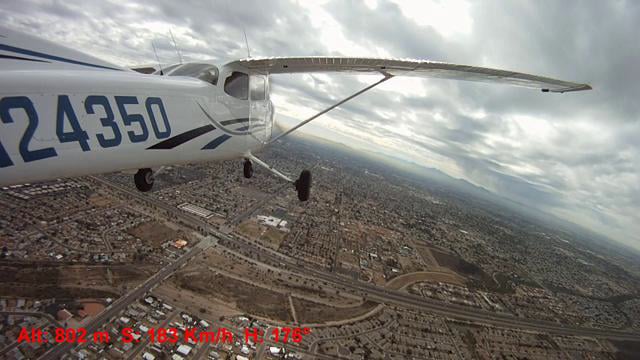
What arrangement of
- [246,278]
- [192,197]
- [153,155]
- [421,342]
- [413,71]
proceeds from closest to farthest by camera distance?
[153,155]
[413,71]
[421,342]
[246,278]
[192,197]

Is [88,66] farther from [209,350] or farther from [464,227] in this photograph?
[464,227]

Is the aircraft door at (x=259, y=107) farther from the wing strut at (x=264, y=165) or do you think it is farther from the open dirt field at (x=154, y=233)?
the open dirt field at (x=154, y=233)

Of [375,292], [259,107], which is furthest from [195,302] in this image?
[259,107]

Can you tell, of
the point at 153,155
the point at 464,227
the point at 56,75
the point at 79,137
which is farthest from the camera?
A: the point at 464,227

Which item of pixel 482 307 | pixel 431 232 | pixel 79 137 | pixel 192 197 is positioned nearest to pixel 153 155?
pixel 79 137

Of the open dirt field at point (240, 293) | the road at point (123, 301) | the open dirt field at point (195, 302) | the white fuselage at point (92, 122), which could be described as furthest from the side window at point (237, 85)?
the open dirt field at point (240, 293)

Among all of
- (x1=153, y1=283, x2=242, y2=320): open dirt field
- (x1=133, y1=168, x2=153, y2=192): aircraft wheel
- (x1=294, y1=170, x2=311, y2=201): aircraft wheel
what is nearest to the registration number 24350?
(x1=133, y1=168, x2=153, y2=192): aircraft wheel

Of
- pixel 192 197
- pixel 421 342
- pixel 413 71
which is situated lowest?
pixel 192 197
